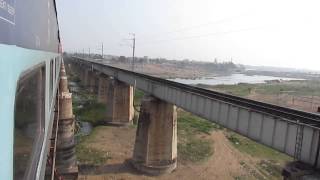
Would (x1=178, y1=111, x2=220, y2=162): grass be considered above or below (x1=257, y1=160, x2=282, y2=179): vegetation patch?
above

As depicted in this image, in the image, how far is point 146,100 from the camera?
78.6ft

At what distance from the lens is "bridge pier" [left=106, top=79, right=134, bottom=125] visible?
3838 cm

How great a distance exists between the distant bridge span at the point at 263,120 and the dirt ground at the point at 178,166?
317 inches

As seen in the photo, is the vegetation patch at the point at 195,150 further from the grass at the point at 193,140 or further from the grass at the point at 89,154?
the grass at the point at 89,154

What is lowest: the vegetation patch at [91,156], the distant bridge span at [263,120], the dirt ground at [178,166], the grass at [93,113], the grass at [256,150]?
the grass at [256,150]

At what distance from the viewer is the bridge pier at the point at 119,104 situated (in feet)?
126

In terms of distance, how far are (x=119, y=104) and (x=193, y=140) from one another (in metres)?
10.7

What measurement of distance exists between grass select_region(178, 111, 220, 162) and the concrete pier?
11195mm

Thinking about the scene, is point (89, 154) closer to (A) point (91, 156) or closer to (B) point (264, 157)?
(A) point (91, 156)

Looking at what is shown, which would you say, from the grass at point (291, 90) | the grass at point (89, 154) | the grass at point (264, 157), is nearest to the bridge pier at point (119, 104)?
the grass at point (89, 154)

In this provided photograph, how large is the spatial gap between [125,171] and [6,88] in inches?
920

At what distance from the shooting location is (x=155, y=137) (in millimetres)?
23656

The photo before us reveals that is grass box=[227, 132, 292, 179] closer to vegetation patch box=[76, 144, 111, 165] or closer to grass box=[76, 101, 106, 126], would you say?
vegetation patch box=[76, 144, 111, 165]

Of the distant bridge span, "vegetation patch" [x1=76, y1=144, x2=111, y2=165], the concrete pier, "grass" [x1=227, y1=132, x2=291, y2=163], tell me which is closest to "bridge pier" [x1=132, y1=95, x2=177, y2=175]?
"vegetation patch" [x1=76, y1=144, x2=111, y2=165]
